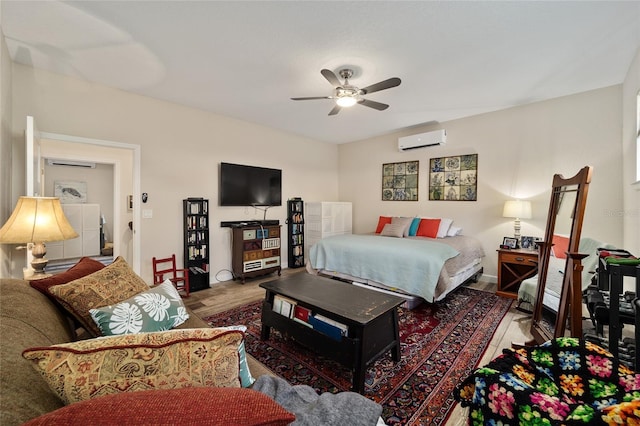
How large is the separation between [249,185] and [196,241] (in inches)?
47.9

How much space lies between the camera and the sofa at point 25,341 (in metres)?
0.60

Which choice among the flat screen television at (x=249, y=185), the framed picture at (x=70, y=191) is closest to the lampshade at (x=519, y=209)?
the flat screen television at (x=249, y=185)

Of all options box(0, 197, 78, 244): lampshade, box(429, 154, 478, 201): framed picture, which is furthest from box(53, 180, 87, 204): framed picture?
box(429, 154, 478, 201): framed picture

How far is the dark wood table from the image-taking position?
5.49 feet

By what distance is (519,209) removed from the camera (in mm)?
3529

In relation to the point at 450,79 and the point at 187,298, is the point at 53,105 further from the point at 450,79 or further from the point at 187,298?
the point at 450,79

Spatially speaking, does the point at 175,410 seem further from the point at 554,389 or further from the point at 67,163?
the point at 67,163

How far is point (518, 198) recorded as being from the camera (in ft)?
12.5

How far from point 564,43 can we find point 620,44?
0.52 metres

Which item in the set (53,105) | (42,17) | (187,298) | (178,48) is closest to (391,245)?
(187,298)

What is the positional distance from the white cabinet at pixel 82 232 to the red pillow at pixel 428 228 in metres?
7.04

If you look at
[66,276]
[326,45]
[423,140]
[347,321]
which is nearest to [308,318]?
[347,321]

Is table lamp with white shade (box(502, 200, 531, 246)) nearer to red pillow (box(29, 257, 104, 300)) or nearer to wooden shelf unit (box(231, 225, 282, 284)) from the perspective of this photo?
wooden shelf unit (box(231, 225, 282, 284))

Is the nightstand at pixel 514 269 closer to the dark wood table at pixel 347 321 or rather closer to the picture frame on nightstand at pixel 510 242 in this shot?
the picture frame on nightstand at pixel 510 242
